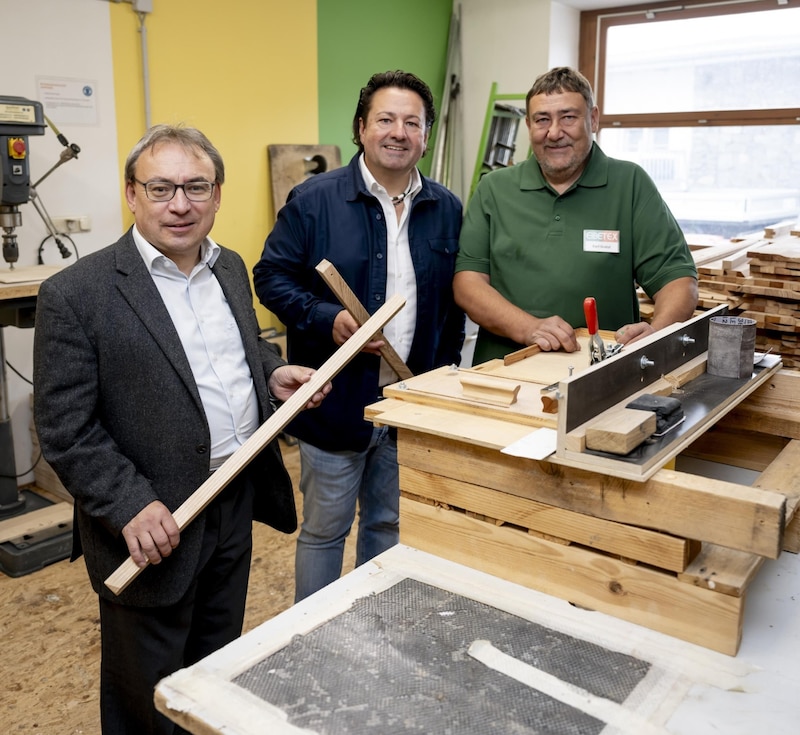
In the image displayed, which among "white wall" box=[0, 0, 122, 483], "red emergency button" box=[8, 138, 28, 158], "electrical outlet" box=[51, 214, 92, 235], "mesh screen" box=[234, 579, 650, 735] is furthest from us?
"electrical outlet" box=[51, 214, 92, 235]

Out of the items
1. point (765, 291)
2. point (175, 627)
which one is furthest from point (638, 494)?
point (765, 291)

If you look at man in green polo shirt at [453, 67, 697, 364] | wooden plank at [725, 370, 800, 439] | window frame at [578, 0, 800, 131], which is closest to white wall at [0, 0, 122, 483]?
man in green polo shirt at [453, 67, 697, 364]

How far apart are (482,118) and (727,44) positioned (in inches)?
66.9

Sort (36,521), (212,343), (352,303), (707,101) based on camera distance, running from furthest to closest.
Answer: (707,101)
(36,521)
(352,303)
(212,343)

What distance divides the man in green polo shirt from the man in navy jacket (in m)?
0.15

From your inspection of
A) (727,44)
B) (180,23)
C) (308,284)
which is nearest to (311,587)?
(308,284)

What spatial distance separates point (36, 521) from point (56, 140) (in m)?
1.75

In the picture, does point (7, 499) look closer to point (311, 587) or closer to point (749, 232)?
point (311, 587)

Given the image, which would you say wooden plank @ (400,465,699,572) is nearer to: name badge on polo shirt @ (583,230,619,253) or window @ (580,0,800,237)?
name badge on polo shirt @ (583,230,619,253)

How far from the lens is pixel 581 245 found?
6.98 ft

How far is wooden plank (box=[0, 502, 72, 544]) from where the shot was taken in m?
3.19

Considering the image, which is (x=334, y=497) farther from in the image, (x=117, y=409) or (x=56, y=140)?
(x=56, y=140)

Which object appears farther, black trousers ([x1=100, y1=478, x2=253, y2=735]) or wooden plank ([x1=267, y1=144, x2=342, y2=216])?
wooden plank ([x1=267, y1=144, x2=342, y2=216])

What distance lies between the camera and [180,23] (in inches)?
163
